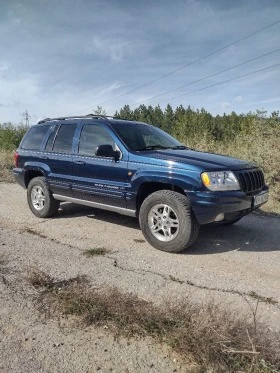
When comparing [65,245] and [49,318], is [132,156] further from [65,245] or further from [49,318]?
[49,318]

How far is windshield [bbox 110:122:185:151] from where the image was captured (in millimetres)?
5203

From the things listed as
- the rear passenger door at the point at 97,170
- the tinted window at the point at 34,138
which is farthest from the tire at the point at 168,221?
the tinted window at the point at 34,138

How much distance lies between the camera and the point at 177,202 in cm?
441

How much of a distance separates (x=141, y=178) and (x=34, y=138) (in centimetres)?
292

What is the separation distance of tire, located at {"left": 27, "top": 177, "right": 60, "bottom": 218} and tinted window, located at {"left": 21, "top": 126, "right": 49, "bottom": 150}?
0.65 m

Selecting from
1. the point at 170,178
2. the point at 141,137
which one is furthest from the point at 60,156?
the point at 170,178

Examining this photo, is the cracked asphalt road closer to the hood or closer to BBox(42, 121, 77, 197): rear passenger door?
BBox(42, 121, 77, 197): rear passenger door

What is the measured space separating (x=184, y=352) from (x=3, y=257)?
9.29 feet

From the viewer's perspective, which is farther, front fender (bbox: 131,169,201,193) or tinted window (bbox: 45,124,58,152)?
tinted window (bbox: 45,124,58,152)

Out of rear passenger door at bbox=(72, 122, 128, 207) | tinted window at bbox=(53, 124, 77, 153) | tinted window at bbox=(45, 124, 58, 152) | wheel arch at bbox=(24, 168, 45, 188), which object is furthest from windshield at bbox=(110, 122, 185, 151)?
wheel arch at bbox=(24, 168, 45, 188)

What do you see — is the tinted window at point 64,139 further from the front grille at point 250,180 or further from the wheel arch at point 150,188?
the front grille at point 250,180

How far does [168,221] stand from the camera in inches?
179

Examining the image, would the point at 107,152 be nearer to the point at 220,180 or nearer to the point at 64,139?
the point at 64,139

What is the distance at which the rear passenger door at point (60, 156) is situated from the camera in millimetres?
5809
